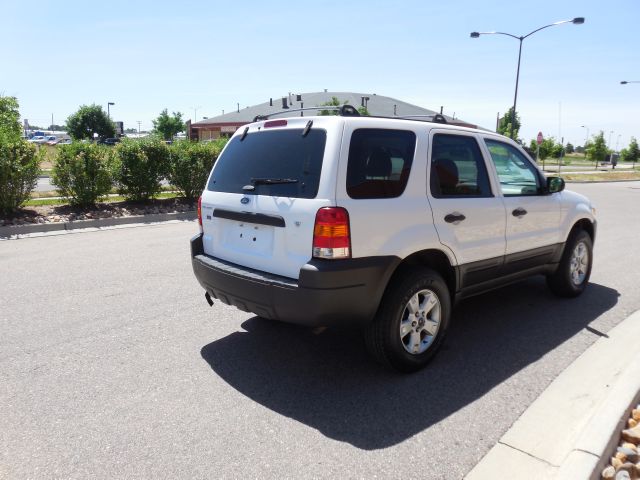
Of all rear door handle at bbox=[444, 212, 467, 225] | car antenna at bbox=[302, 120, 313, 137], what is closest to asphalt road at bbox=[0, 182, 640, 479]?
rear door handle at bbox=[444, 212, 467, 225]

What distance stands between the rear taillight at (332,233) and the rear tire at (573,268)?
3.31 m

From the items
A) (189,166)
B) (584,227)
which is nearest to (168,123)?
(189,166)

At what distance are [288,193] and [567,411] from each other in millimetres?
2316

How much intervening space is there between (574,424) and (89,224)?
980cm

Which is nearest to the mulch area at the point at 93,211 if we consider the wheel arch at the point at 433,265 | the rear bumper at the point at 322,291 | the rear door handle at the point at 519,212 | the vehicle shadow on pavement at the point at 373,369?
the vehicle shadow on pavement at the point at 373,369

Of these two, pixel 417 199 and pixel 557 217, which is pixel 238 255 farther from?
pixel 557 217

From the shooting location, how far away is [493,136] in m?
4.59

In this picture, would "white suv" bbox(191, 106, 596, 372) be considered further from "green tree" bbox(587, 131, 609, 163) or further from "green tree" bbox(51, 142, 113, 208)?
"green tree" bbox(587, 131, 609, 163)

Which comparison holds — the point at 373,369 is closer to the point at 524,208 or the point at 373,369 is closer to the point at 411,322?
the point at 411,322

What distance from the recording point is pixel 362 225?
127 inches

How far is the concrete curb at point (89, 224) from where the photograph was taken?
30.3 ft

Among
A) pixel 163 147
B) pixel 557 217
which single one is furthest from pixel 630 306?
pixel 163 147

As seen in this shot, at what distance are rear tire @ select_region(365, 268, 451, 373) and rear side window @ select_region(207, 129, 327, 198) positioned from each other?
961mm

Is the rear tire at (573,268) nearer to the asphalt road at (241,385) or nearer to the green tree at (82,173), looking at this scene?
the asphalt road at (241,385)
